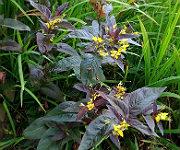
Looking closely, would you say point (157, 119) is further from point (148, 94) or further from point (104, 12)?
point (104, 12)

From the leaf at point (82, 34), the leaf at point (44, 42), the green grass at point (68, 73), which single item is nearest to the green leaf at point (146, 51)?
the green grass at point (68, 73)

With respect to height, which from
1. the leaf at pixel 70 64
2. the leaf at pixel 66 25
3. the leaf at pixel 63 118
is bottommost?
the leaf at pixel 63 118

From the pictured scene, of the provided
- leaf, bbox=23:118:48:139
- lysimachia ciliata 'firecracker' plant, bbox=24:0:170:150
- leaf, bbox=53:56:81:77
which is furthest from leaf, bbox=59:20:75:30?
leaf, bbox=23:118:48:139

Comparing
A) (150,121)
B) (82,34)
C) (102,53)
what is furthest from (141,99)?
(82,34)

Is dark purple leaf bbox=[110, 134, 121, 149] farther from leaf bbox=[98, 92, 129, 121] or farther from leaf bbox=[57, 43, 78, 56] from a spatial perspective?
leaf bbox=[57, 43, 78, 56]

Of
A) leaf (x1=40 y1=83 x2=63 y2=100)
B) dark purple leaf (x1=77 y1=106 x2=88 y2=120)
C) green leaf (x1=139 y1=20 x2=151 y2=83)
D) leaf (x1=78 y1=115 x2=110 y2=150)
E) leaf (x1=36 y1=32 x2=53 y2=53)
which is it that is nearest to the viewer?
leaf (x1=78 y1=115 x2=110 y2=150)

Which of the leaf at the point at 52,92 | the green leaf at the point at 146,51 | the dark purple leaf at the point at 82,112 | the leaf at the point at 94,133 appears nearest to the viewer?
the leaf at the point at 94,133

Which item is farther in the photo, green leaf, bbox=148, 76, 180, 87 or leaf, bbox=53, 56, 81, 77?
green leaf, bbox=148, 76, 180, 87

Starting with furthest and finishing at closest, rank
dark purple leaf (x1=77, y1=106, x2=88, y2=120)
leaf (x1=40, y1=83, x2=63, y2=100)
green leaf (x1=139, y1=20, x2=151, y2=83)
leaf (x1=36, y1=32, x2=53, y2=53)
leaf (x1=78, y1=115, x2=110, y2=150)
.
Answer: green leaf (x1=139, y1=20, x2=151, y2=83) < leaf (x1=40, y1=83, x2=63, y2=100) < leaf (x1=36, y1=32, x2=53, y2=53) < dark purple leaf (x1=77, y1=106, x2=88, y2=120) < leaf (x1=78, y1=115, x2=110, y2=150)

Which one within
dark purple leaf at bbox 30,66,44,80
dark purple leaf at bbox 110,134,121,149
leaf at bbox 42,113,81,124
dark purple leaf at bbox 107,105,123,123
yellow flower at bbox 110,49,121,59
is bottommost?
dark purple leaf at bbox 110,134,121,149

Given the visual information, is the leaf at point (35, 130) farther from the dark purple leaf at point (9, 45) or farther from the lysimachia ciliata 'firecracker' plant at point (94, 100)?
the dark purple leaf at point (9, 45)
